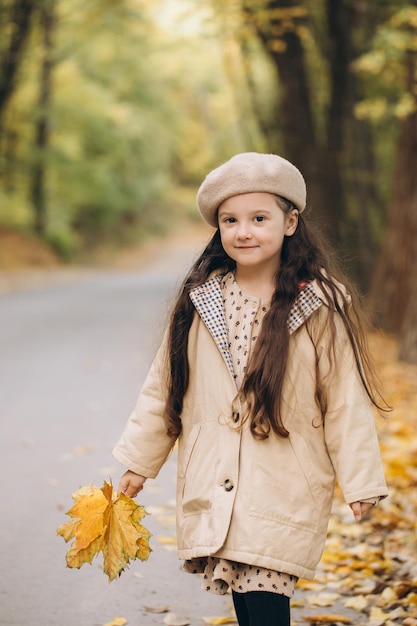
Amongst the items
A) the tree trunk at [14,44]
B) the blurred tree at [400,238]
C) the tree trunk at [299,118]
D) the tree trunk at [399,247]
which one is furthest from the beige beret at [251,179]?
the tree trunk at [14,44]

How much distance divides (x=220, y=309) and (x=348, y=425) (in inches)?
22.5

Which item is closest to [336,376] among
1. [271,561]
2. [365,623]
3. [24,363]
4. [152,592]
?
[271,561]

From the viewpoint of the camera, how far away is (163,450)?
10.3 feet

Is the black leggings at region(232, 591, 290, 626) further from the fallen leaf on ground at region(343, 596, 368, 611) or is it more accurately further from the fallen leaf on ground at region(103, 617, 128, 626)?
the fallen leaf on ground at region(343, 596, 368, 611)

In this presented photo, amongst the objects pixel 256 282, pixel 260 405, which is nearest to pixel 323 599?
pixel 260 405

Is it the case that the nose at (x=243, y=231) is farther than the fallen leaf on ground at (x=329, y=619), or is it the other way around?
the fallen leaf on ground at (x=329, y=619)

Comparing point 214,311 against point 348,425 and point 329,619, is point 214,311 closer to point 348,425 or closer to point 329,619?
point 348,425

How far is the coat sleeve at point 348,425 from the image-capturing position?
2.87 metres

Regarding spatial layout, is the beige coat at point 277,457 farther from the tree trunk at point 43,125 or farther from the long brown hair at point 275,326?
the tree trunk at point 43,125

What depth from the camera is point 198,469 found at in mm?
2941

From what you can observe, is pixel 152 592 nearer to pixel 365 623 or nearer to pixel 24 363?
pixel 365 623

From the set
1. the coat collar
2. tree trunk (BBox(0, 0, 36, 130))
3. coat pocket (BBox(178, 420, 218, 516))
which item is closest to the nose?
the coat collar

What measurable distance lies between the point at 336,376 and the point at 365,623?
4.70 ft

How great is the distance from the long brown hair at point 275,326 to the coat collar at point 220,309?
0.09 ft
